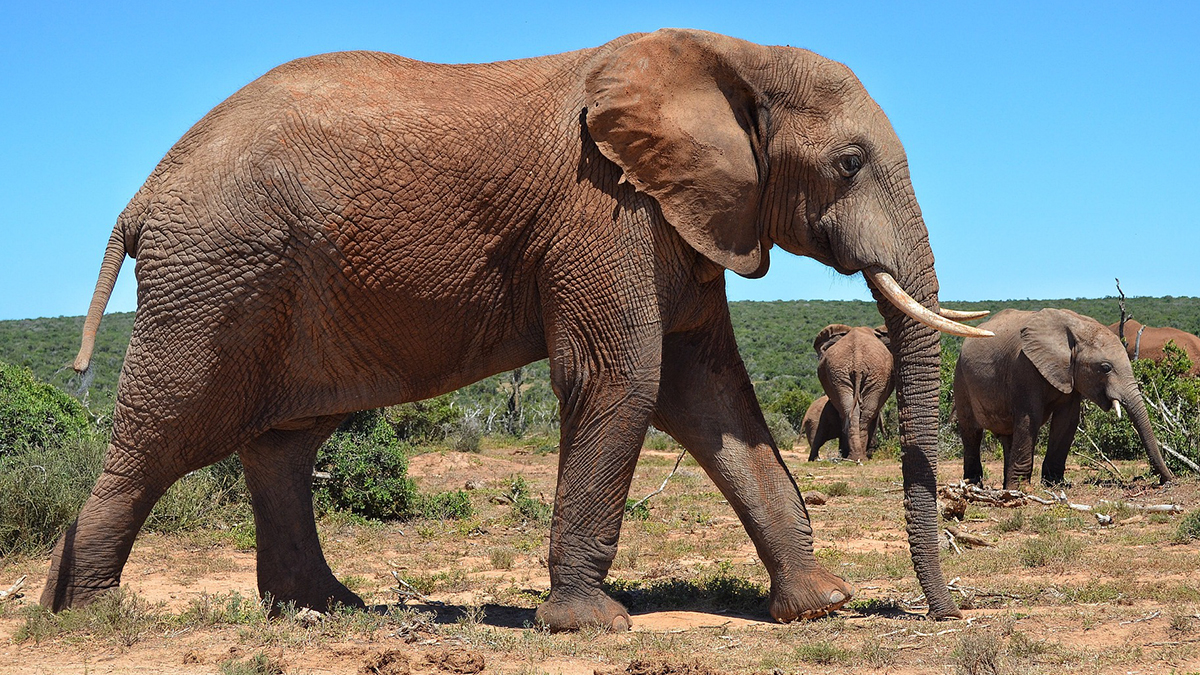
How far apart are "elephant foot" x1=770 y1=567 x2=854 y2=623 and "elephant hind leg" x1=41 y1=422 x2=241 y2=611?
3.22 meters

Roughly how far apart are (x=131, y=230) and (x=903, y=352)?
4131 mm

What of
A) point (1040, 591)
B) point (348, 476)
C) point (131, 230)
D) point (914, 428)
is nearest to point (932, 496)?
point (914, 428)

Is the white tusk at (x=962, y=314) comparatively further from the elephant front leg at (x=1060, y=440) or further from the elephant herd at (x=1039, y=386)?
the elephant front leg at (x=1060, y=440)

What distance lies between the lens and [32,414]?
10.9 m

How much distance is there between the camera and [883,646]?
5.76 meters

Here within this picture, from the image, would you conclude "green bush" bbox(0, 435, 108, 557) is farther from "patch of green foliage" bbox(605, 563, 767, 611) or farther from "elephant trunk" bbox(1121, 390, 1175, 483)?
"elephant trunk" bbox(1121, 390, 1175, 483)

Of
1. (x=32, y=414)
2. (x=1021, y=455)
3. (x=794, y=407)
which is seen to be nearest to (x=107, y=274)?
(x=32, y=414)

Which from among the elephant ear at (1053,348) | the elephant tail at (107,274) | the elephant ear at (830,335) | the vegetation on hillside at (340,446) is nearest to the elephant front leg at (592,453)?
the elephant tail at (107,274)

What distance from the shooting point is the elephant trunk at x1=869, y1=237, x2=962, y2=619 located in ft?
20.7

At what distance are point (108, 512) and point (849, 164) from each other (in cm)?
430

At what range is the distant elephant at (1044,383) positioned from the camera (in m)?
13.4

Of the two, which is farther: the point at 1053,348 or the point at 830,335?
the point at 830,335

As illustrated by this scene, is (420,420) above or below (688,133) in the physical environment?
below

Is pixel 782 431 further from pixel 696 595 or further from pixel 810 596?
pixel 810 596
